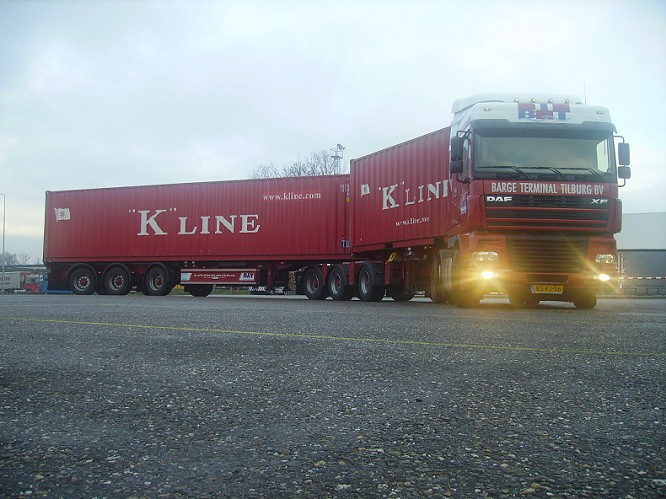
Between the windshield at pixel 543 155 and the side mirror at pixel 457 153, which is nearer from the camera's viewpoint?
the windshield at pixel 543 155

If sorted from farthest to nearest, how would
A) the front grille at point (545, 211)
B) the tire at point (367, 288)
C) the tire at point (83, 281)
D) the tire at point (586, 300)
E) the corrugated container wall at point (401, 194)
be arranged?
the tire at point (83, 281), the tire at point (367, 288), the corrugated container wall at point (401, 194), the tire at point (586, 300), the front grille at point (545, 211)

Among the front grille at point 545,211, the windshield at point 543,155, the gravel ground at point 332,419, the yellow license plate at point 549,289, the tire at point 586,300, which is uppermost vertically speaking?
the windshield at point 543,155

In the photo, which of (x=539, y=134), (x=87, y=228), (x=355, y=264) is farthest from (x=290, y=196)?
(x=539, y=134)

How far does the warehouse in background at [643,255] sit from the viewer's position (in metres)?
28.6

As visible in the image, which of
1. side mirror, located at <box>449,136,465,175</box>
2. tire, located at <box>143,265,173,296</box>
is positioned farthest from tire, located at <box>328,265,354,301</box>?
side mirror, located at <box>449,136,465,175</box>

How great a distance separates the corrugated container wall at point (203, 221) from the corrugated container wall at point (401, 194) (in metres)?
1.19

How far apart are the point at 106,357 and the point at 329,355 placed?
5.46 ft

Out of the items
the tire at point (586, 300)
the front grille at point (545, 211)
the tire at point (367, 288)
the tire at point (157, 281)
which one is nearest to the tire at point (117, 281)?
the tire at point (157, 281)

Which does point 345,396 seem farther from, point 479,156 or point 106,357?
point 479,156

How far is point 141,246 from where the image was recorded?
2241 centimetres

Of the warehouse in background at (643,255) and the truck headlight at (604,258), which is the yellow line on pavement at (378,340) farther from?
the warehouse in background at (643,255)

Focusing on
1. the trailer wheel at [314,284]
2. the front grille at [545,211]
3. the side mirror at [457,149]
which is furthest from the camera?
the trailer wheel at [314,284]

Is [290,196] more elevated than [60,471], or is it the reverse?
[290,196]

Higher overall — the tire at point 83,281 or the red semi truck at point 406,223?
the red semi truck at point 406,223
